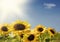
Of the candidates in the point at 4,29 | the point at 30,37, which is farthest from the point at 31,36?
the point at 4,29

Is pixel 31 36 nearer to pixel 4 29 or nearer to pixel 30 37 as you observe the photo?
pixel 30 37

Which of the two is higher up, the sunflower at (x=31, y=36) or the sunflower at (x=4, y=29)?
the sunflower at (x=4, y=29)

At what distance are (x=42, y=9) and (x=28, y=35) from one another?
0.43 meters

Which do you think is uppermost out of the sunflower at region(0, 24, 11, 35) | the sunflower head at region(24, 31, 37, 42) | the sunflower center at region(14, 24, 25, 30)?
the sunflower center at region(14, 24, 25, 30)

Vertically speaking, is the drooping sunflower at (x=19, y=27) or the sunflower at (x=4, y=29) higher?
the drooping sunflower at (x=19, y=27)

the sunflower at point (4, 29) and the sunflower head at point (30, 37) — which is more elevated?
the sunflower at point (4, 29)

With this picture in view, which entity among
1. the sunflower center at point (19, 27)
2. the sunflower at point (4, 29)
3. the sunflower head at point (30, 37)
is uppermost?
the sunflower center at point (19, 27)

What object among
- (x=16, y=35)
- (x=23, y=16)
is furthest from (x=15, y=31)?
(x=23, y=16)

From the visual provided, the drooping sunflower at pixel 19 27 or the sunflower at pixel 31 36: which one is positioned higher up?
the drooping sunflower at pixel 19 27

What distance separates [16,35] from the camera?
1.88ft

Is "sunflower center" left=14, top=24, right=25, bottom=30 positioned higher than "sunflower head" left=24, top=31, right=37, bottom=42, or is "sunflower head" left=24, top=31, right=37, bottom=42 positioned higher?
"sunflower center" left=14, top=24, right=25, bottom=30

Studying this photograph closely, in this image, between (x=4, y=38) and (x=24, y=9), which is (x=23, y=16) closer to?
(x=24, y=9)

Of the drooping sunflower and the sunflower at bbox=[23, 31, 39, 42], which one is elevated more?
the drooping sunflower

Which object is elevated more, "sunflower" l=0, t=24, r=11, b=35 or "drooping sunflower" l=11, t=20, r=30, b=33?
"drooping sunflower" l=11, t=20, r=30, b=33
